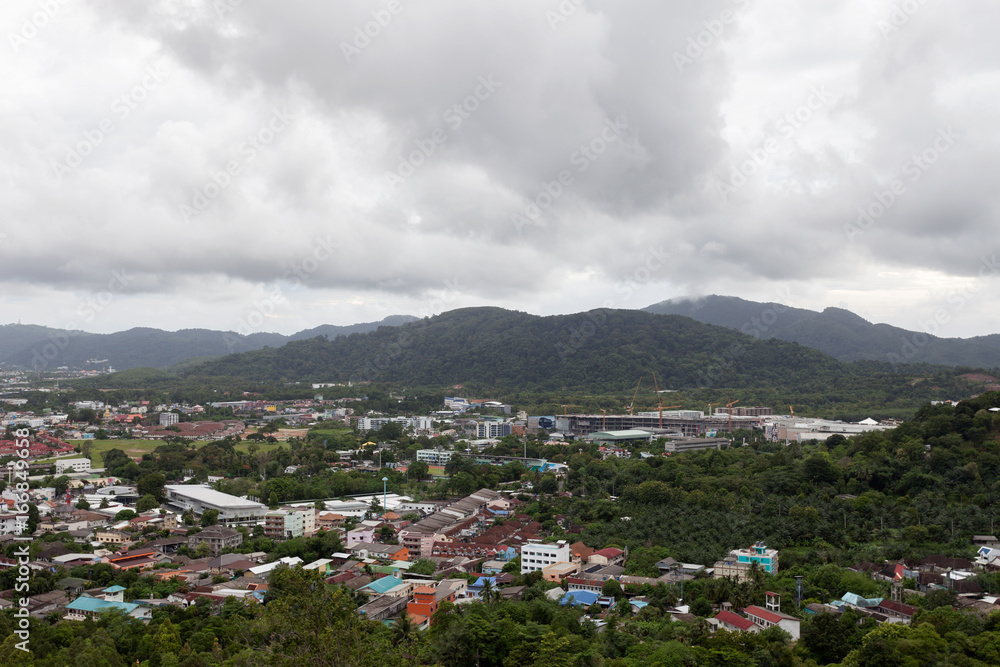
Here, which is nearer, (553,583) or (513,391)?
(553,583)

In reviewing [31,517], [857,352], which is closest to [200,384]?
[31,517]

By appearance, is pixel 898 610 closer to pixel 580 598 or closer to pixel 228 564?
pixel 580 598

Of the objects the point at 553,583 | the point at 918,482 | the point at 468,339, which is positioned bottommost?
the point at 553,583

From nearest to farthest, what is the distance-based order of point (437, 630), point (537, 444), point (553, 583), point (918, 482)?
point (437, 630)
point (553, 583)
point (918, 482)
point (537, 444)

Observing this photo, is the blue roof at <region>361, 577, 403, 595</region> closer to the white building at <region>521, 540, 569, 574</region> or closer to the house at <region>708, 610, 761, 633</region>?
the white building at <region>521, 540, 569, 574</region>

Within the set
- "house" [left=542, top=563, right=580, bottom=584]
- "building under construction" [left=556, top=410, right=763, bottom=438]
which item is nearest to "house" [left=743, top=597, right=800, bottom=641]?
"house" [left=542, top=563, right=580, bottom=584]

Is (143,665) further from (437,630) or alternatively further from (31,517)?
(31,517)
